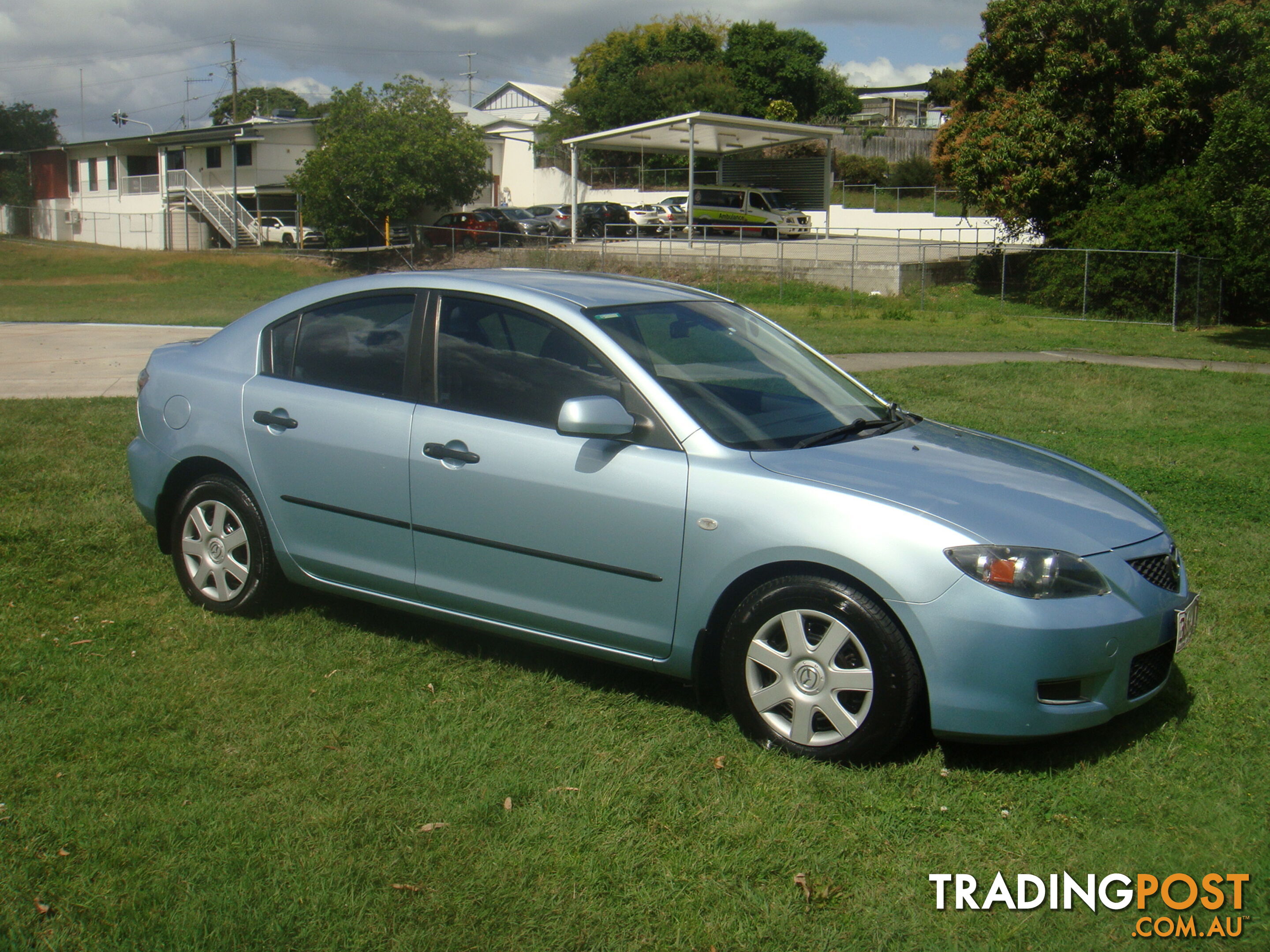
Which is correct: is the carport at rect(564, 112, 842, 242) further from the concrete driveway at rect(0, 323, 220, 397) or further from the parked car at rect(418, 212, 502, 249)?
the concrete driveway at rect(0, 323, 220, 397)

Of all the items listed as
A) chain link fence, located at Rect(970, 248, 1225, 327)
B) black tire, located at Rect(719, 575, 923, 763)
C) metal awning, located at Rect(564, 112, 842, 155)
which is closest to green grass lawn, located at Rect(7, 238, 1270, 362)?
chain link fence, located at Rect(970, 248, 1225, 327)

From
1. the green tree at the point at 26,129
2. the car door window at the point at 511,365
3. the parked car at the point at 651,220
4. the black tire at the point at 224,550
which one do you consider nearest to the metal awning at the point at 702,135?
the parked car at the point at 651,220

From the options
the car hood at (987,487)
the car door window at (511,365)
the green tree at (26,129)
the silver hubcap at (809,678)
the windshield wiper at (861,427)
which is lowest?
the silver hubcap at (809,678)

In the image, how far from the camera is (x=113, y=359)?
14383mm

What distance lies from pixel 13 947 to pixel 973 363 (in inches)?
540

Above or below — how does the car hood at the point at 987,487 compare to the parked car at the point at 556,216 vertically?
below

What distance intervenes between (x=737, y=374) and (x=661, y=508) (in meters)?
0.94

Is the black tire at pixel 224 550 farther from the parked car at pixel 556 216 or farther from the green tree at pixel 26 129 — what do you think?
the green tree at pixel 26 129

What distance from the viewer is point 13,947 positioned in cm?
284

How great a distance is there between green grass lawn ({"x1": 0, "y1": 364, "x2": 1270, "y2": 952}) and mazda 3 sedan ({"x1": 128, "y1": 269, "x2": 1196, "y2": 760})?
10.3 inches

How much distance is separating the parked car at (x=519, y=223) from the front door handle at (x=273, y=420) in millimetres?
34098

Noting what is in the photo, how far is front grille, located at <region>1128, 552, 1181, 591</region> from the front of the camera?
387 cm

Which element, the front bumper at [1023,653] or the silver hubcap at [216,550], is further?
the silver hubcap at [216,550]

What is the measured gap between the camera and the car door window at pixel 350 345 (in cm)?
479
